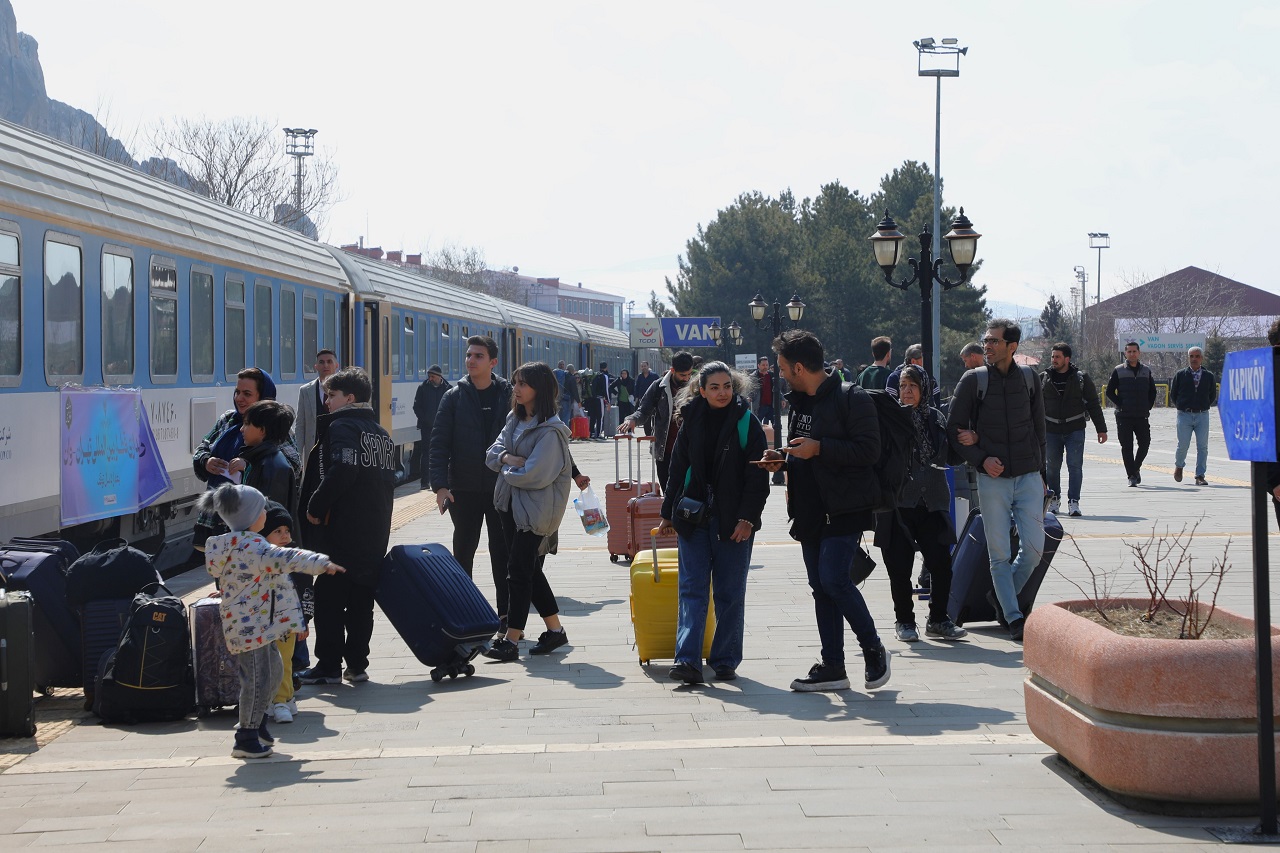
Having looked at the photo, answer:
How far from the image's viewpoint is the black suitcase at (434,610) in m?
7.45

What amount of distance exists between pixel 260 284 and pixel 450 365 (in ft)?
40.3

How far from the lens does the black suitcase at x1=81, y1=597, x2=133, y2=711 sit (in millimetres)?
6969

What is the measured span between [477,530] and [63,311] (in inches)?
145

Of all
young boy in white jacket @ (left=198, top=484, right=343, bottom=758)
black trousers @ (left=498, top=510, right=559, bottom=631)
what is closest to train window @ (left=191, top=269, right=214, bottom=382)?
black trousers @ (left=498, top=510, right=559, bottom=631)

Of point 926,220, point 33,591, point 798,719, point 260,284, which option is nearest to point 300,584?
point 33,591

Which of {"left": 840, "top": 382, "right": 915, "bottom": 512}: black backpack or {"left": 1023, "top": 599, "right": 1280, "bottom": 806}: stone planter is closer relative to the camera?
{"left": 1023, "top": 599, "right": 1280, "bottom": 806}: stone planter

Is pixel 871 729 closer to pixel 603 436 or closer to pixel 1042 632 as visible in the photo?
pixel 1042 632

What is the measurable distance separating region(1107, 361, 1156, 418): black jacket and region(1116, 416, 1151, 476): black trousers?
0.47 feet

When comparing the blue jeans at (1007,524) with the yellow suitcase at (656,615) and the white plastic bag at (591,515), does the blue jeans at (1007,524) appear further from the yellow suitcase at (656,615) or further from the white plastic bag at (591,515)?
the white plastic bag at (591,515)

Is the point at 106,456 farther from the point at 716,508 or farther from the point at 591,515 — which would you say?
the point at 716,508

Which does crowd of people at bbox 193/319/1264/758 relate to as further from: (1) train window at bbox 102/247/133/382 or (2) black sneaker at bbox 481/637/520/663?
(1) train window at bbox 102/247/133/382

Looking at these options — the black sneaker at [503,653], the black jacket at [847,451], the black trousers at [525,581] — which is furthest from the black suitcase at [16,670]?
the black jacket at [847,451]

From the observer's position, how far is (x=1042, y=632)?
215 inches

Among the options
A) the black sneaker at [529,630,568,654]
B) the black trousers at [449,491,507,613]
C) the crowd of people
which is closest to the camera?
the crowd of people
